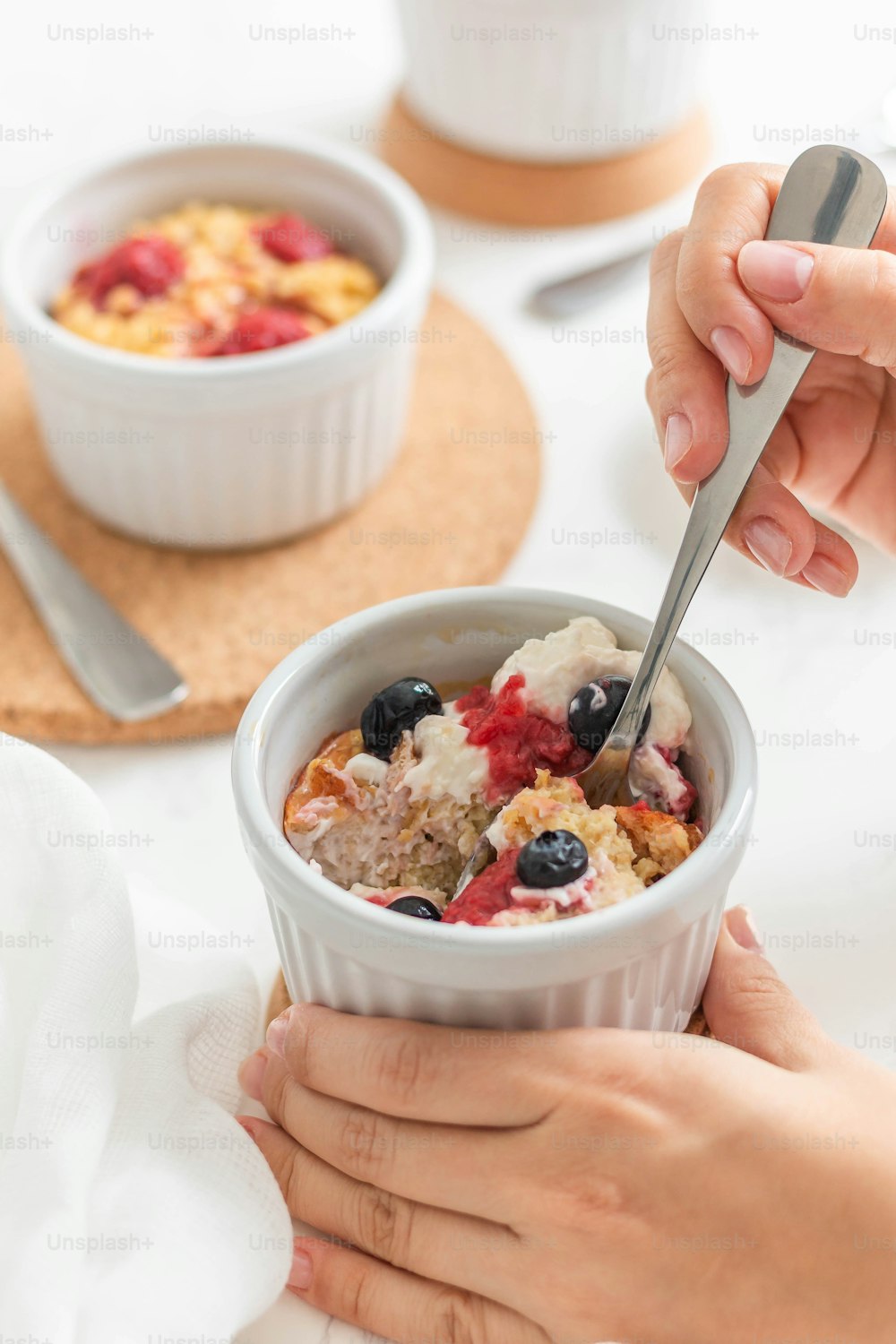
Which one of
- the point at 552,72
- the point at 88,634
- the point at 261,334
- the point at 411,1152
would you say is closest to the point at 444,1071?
the point at 411,1152

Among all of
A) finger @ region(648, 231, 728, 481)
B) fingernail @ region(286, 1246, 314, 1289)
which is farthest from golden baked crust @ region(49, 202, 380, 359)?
fingernail @ region(286, 1246, 314, 1289)

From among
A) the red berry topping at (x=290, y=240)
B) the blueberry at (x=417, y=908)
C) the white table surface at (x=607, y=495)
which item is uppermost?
the blueberry at (x=417, y=908)

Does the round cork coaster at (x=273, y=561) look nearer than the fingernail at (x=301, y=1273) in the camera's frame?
No

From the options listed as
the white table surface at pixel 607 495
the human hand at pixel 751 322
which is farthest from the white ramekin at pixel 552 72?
the human hand at pixel 751 322

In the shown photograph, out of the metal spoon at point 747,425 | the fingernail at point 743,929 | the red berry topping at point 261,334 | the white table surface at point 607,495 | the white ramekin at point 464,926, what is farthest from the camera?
the red berry topping at point 261,334

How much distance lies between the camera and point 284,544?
141cm

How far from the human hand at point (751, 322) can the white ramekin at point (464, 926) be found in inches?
5.5

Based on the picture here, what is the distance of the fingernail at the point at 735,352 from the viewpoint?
2.85 ft

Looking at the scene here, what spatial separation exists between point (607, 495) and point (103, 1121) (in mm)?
875

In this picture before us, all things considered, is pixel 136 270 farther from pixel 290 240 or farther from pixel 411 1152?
pixel 411 1152

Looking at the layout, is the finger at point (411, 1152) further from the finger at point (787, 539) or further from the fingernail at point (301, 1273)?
the finger at point (787, 539)

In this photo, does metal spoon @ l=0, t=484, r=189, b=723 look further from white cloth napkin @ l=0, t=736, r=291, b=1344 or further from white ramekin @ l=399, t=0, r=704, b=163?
white ramekin @ l=399, t=0, r=704, b=163

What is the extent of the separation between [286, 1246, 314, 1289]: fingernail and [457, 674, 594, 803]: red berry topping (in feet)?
0.96

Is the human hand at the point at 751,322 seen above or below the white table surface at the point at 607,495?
above
